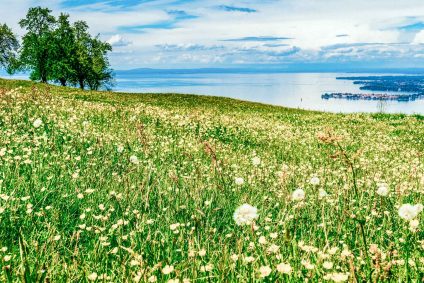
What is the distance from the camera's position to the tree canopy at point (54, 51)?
259ft

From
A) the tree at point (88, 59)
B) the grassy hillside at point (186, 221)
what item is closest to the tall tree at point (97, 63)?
the tree at point (88, 59)

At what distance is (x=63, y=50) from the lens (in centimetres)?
8056

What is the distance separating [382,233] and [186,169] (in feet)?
14.8

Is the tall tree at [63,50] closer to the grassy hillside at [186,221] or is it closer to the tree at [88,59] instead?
the tree at [88,59]

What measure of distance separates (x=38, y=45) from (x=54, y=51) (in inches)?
138

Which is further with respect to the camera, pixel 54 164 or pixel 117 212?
pixel 54 164

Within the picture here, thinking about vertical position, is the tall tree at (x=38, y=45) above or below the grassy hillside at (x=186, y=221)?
above

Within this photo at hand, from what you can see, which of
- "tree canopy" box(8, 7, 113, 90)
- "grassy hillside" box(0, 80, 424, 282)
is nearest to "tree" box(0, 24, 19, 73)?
"tree canopy" box(8, 7, 113, 90)

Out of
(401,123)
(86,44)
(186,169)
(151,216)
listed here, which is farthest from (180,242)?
(86,44)

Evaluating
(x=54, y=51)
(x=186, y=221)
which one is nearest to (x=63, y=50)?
(x=54, y=51)

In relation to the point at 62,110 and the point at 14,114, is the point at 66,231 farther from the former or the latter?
the point at 62,110

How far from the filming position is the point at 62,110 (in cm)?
1416

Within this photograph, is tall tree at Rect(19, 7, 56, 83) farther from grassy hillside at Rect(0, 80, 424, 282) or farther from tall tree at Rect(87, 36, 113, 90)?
grassy hillside at Rect(0, 80, 424, 282)

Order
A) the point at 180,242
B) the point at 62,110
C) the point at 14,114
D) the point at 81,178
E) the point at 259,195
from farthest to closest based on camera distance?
the point at 62,110, the point at 14,114, the point at 259,195, the point at 81,178, the point at 180,242
